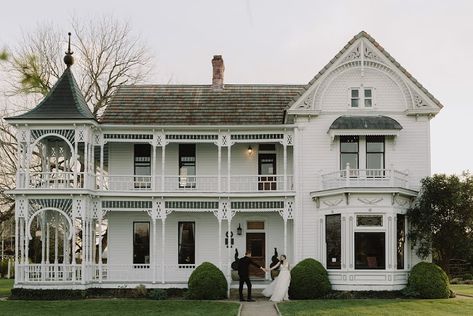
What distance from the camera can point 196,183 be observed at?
28.2m

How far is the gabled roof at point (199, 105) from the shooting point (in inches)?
1104

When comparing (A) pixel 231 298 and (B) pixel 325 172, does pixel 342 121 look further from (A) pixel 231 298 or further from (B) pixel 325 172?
(A) pixel 231 298

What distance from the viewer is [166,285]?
26.3 meters

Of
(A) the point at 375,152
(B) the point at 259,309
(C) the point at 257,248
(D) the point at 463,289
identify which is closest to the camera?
(B) the point at 259,309

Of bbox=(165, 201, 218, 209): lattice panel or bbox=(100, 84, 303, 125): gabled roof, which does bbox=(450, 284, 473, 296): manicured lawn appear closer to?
bbox=(100, 84, 303, 125): gabled roof

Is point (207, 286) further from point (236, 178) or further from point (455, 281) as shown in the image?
point (455, 281)

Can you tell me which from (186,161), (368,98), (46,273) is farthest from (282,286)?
(46,273)

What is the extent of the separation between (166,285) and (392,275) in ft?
29.6

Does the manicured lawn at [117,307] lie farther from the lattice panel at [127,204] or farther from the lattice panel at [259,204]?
the lattice panel at [259,204]

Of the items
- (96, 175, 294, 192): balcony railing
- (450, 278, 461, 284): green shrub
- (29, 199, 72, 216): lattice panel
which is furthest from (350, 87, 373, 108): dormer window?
(450, 278, 461, 284): green shrub

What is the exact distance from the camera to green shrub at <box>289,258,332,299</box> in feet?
79.4

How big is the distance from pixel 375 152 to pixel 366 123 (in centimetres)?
149

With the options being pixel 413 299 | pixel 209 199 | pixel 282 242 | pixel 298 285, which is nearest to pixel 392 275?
pixel 413 299

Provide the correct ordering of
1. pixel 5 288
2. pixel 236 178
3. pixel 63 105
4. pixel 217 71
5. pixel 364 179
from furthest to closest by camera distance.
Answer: pixel 5 288, pixel 217 71, pixel 236 178, pixel 63 105, pixel 364 179
